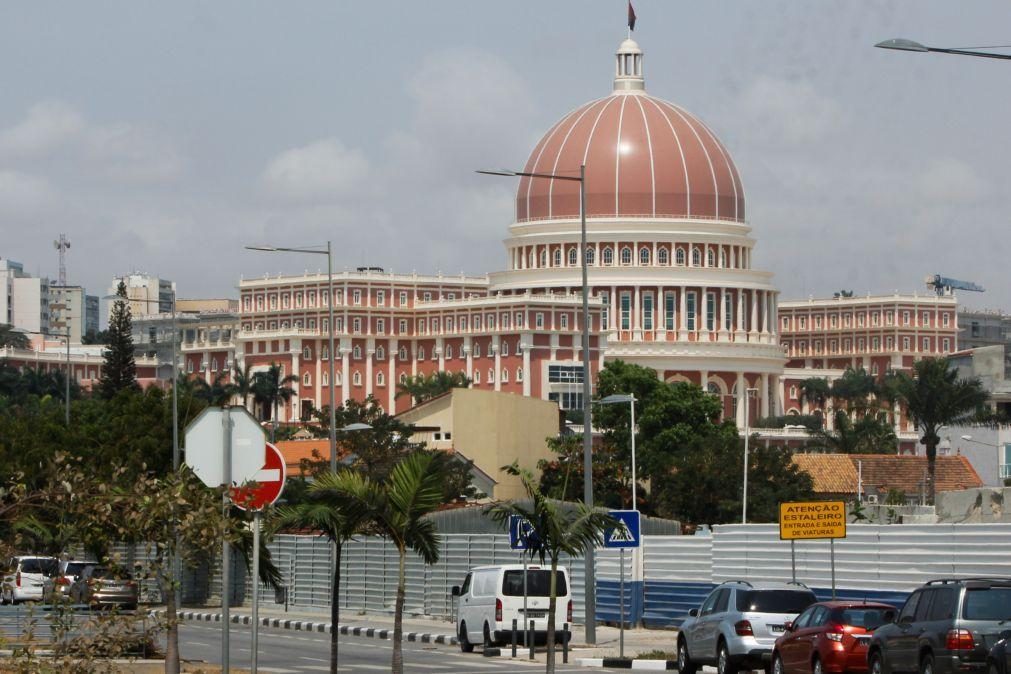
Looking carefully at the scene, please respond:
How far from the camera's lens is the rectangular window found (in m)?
173

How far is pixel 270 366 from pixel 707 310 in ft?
108

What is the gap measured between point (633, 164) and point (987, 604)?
477 feet

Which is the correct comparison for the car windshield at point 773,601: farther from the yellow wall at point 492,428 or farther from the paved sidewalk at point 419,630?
the yellow wall at point 492,428

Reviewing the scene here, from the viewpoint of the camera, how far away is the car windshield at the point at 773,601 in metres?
27.8

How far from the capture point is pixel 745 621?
2753 centimetres

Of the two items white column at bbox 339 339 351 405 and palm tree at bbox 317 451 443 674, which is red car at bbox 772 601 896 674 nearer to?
palm tree at bbox 317 451 443 674

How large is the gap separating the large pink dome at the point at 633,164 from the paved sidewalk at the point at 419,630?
11160 centimetres

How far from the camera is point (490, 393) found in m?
83.6

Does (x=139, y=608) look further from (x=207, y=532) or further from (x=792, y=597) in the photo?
(x=792, y=597)

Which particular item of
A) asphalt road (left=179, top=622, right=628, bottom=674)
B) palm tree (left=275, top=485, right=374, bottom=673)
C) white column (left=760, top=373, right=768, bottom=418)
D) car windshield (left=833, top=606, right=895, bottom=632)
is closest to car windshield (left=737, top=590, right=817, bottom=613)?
car windshield (left=833, top=606, right=895, bottom=632)

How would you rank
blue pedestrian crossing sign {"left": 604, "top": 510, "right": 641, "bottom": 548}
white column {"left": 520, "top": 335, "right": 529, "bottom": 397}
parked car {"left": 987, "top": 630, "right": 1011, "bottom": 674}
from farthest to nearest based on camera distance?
white column {"left": 520, "top": 335, "right": 529, "bottom": 397} → blue pedestrian crossing sign {"left": 604, "top": 510, "right": 641, "bottom": 548} → parked car {"left": 987, "top": 630, "right": 1011, "bottom": 674}

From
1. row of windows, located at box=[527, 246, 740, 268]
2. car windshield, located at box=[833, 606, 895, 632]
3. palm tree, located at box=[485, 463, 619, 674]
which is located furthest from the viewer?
row of windows, located at box=[527, 246, 740, 268]

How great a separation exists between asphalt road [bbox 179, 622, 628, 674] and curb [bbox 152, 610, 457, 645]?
1.82 ft

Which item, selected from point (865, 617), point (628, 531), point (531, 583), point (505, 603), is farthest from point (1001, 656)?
point (505, 603)
